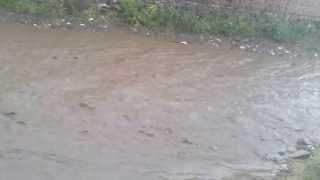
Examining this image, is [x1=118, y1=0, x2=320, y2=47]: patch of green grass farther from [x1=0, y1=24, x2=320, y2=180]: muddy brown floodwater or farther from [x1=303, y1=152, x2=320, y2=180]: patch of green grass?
[x1=303, y1=152, x2=320, y2=180]: patch of green grass

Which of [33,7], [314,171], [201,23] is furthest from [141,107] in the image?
[33,7]

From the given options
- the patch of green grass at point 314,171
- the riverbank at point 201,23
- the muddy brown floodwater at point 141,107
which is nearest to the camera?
the patch of green grass at point 314,171

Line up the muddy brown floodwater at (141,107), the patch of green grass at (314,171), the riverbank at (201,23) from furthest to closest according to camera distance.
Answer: the riverbank at (201,23) < the muddy brown floodwater at (141,107) < the patch of green grass at (314,171)

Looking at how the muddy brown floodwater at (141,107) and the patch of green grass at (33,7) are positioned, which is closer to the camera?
the muddy brown floodwater at (141,107)

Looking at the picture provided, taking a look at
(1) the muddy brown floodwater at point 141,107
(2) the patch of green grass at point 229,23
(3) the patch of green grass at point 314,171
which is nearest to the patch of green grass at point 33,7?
(1) the muddy brown floodwater at point 141,107

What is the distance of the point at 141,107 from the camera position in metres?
8.15

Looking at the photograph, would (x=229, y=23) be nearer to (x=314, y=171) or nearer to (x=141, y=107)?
(x=141, y=107)

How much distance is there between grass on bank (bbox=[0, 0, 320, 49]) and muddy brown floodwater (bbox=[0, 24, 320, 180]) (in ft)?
2.32

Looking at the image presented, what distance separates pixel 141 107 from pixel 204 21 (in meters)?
4.62

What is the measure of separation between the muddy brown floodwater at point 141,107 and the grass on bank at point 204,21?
708mm

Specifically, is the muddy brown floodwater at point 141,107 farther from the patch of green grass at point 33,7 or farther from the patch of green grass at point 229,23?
the patch of green grass at point 33,7

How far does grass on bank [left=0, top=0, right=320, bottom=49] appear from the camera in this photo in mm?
12250

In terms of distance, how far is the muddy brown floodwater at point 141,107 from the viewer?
636 centimetres

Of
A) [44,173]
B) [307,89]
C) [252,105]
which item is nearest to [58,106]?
[44,173]
